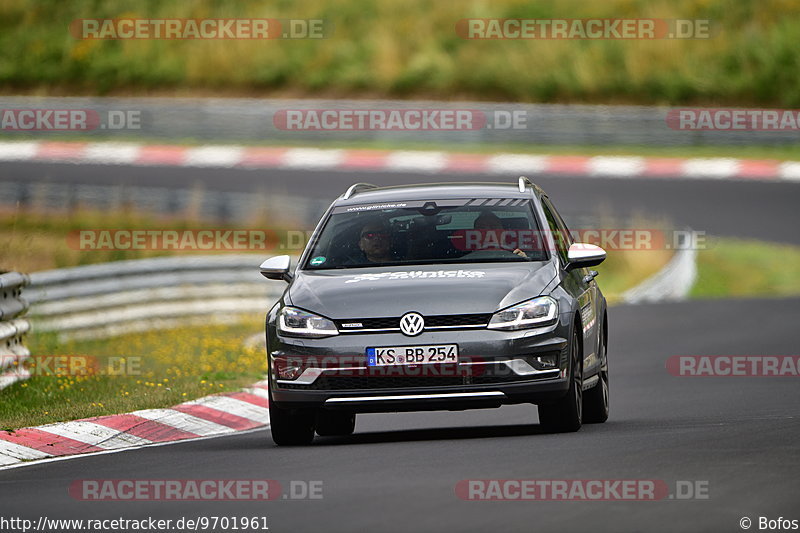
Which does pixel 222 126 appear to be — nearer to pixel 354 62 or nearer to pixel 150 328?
pixel 354 62

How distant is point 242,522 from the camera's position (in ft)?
24.8

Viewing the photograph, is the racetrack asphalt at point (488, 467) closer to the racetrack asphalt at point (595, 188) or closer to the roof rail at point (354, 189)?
the roof rail at point (354, 189)

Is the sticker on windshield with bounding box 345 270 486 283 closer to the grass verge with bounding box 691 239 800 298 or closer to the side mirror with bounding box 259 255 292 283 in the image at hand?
the side mirror with bounding box 259 255 292 283

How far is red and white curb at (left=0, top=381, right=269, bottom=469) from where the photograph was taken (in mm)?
10781

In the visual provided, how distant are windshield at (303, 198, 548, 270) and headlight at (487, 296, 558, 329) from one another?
65 cm

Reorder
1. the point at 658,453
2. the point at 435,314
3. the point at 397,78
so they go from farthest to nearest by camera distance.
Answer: the point at 397,78, the point at 435,314, the point at 658,453

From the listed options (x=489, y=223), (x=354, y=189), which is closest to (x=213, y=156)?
(x=354, y=189)

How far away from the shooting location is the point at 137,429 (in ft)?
38.3

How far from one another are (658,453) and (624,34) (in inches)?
1250

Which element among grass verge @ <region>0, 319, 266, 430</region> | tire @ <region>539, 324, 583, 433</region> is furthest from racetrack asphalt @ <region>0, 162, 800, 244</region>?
tire @ <region>539, 324, 583, 433</region>

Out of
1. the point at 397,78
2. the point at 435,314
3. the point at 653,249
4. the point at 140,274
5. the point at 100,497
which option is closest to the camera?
the point at 100,497

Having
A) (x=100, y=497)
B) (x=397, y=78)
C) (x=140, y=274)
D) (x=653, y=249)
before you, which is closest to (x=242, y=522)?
(x=100, y=497)

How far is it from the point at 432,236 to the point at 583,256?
3.27 ft

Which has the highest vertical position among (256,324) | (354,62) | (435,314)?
(354,62)
